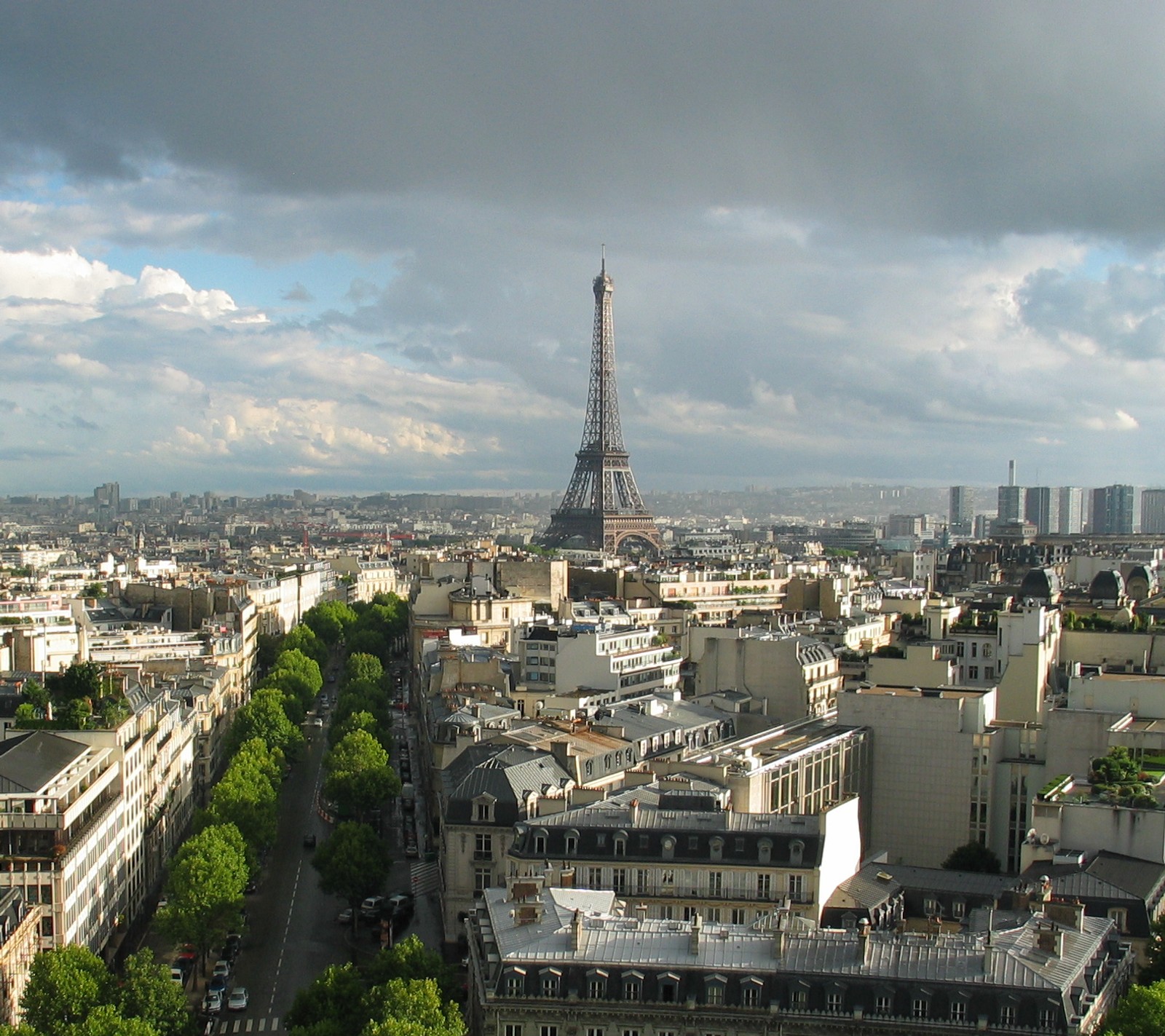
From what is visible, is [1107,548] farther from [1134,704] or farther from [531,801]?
[531,801]

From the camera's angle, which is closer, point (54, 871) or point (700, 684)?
point (54, 871)

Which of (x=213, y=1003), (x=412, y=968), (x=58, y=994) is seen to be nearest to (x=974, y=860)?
(x=412, y=968)

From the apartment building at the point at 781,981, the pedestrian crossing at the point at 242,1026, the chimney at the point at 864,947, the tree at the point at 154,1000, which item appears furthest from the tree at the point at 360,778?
the chimney at the point at 864,947

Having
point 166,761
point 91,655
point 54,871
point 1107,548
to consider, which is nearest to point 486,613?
point 91,655

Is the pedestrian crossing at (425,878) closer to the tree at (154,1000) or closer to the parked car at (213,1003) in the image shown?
the parked car at (213,1003)

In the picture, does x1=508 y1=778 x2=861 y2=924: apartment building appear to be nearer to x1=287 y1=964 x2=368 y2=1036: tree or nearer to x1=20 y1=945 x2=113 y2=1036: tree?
x1=287 y1=964 x2=368 y2=1036: tree

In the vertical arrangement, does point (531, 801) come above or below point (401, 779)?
above
